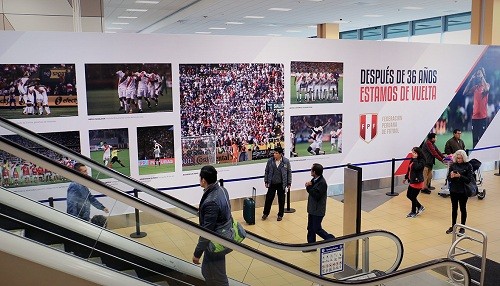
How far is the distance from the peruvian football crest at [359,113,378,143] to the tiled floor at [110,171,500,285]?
1.55 m

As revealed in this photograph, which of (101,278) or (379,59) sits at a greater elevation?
(379,59)

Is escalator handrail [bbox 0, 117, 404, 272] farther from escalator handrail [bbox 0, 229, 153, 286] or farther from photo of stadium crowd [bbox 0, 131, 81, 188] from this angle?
photo of stadium crowd [bbox 0, 131, 81, 188]

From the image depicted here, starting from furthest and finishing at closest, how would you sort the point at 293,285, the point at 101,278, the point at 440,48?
the point at 440,48 < the point at 293,285 < the point at 101,278

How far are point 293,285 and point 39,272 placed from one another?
11.5 feet

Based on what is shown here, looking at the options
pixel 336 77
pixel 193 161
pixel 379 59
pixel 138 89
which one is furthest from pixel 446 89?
pixel 138 89

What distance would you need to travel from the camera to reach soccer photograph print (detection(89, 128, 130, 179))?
310 inches

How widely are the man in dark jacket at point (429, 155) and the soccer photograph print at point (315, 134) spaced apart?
2253mm

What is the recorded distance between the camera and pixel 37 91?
734 cm

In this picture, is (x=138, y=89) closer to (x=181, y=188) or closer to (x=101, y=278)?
(x=181, y=188)

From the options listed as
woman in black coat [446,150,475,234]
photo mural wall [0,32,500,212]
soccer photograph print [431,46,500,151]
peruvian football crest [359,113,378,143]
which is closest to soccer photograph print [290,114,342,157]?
photo mural wall [0,32,500,212]

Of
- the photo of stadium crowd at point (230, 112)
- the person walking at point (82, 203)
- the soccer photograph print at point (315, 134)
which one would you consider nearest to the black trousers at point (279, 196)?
the photo of stadium crowd at point (230, 112)

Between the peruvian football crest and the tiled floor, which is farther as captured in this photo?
the peruvian football crest

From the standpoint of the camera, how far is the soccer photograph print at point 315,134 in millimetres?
9664

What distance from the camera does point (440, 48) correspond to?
36.6ft
